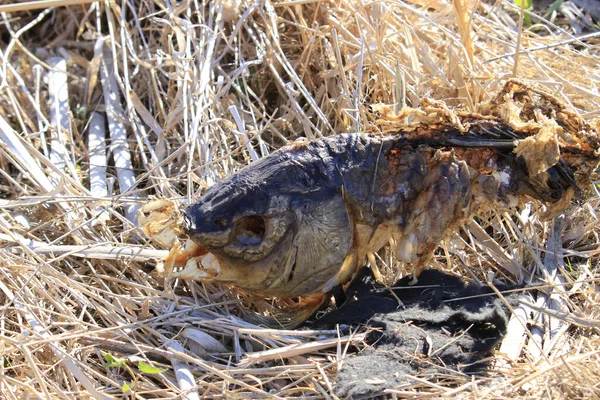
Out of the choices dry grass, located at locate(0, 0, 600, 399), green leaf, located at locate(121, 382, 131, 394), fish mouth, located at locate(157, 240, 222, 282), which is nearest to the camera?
green leaf, located at locate(121, 382, 131, 394)

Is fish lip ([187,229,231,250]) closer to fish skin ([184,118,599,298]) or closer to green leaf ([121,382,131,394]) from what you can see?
fish skin ([184,118,599,298])

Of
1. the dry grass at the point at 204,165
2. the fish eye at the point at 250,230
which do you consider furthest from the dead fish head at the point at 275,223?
the dry grass at the point at 204,165

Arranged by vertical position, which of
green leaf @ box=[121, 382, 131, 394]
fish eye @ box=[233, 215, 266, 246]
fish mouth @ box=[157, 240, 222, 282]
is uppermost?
fish eye @ box=[233, 215, 266, 246]

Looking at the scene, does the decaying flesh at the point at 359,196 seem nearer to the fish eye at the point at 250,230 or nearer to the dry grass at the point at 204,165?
the fish eye at the point at 250,230

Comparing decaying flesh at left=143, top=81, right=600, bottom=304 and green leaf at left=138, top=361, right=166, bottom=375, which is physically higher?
decaying flesh at left=143, top=81, right=600, bottom=304

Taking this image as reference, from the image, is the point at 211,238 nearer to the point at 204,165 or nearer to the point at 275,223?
the point at 275,223

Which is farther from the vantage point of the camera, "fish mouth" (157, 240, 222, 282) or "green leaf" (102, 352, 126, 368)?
"fish mouth" (157, 240, 222, 282)

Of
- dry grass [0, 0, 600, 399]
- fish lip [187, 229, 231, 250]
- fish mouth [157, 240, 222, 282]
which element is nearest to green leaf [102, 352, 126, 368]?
dry grass [0, 0, 600, 399]
